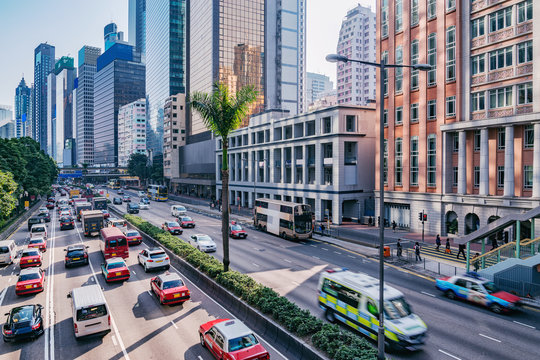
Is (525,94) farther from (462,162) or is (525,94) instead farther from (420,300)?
(420,300)

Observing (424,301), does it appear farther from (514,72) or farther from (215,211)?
(215,211)

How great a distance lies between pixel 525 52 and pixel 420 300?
28367 mm

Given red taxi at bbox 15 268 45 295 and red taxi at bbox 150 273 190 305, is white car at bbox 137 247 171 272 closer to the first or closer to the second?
red taxi at bbox 150 273 190 305

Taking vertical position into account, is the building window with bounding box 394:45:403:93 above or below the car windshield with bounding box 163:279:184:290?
above

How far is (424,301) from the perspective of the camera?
21500 mm

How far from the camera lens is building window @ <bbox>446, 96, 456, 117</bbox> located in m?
41.1

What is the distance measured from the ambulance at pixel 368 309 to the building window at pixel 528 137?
2761 centimetres

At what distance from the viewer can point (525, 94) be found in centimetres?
3469

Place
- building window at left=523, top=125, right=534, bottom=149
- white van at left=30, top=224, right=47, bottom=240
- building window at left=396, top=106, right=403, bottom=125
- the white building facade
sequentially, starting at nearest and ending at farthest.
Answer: building window at left=523, top=125, right=534, bottom=149 → white van at left=30, top=224, right=47, bottom=240 → building window at left=396, top=106, right=403, bottom=125 → the white building facade

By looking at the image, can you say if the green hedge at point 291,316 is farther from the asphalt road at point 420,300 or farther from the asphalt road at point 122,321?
the asphalt road at point 420,300

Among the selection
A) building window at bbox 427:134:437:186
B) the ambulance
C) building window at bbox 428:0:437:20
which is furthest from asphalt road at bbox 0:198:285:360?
building window at bbox 428:0:437:20

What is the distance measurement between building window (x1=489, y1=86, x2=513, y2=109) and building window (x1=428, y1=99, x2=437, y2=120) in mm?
6323

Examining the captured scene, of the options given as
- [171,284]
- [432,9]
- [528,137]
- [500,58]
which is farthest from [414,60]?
[171,284]

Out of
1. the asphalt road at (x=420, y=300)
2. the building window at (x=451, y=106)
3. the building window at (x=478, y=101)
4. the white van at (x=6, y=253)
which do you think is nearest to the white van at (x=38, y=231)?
the white van at (x=6, y=253)
